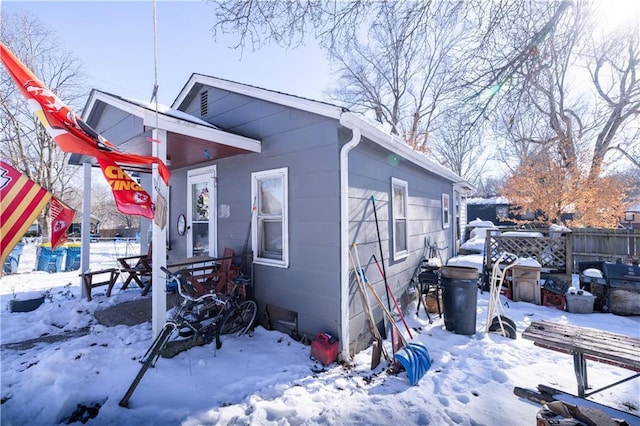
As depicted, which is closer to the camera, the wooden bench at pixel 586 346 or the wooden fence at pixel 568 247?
the wooden bench at pixel 586 346

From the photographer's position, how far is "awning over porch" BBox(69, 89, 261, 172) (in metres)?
3.41

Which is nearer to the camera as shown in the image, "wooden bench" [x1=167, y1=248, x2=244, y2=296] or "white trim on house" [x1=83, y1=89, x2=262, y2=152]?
"white trim on house" [x1=83, y1=89, x2=262, y2=152]

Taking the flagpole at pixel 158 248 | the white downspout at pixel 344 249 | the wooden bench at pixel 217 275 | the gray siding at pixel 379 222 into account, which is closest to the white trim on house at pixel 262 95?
the white downspout at pixel 344 249

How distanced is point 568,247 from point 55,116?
30.0 ft

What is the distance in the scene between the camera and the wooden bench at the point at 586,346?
2406 mm

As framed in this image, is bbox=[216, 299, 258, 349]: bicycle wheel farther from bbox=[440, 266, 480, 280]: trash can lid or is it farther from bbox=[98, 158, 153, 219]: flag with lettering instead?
bbox=[440, 266, 480, 280]: trash can lid

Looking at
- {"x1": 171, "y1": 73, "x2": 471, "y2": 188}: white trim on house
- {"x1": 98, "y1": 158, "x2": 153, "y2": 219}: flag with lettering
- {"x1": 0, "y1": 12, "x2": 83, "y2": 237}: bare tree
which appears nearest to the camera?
{"x1": 98, "y1": 158, "x2": 153, "y2": 219}: flag with lettering

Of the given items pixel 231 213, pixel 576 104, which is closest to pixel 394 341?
pixel 231 213

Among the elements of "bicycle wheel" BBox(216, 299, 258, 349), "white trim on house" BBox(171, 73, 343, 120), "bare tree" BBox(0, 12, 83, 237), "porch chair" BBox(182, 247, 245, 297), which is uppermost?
"bare tree" BBox(0, 12, 83, 237)

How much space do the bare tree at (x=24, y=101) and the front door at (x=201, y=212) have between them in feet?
52.6

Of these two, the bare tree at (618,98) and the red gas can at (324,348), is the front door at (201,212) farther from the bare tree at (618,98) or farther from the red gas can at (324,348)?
the bare tree at (618,98)

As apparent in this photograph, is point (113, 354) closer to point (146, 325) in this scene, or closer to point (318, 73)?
point (146, 325)

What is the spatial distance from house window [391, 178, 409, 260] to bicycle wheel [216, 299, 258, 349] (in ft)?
8.53

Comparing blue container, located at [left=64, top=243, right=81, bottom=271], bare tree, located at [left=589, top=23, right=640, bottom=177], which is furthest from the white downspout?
blue container, located at [left=64, top=243, right=81, bottom=271]
